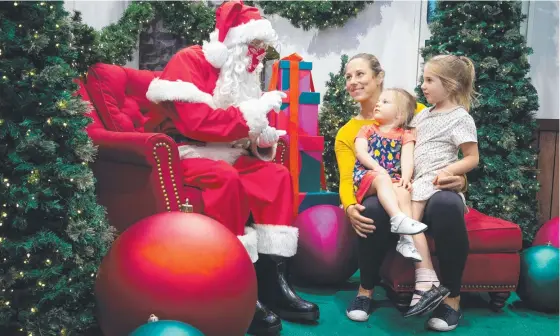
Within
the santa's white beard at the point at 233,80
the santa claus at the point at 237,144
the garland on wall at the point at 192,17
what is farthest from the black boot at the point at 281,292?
the garland on wall at the point at 192,17

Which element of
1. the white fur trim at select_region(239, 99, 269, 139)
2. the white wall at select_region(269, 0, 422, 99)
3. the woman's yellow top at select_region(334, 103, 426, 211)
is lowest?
the woman's yellow top at select_region(334, 103, 426, 211)

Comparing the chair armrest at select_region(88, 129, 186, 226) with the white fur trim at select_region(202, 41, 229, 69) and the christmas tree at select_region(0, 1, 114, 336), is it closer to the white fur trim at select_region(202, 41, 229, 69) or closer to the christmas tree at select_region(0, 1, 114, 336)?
the christmas tree at select_region(0, 1, 114, 336)

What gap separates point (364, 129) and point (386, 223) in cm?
54

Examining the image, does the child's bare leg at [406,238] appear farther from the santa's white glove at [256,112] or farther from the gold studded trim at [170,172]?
the gold studded trim at [170,172]

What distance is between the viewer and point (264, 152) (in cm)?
278

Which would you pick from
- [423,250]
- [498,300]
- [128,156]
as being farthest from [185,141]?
[498,300]

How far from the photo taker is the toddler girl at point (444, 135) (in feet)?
8.58

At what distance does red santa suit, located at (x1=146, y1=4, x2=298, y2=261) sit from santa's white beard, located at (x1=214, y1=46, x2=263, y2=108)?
37mm

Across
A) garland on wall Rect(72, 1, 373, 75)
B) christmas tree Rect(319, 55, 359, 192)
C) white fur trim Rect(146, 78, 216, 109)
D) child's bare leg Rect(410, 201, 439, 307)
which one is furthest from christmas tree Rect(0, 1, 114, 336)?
christmas tree Rect(319, 55, 359, 192)

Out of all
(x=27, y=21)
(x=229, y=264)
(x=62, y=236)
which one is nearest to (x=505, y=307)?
(x=229, y=264)

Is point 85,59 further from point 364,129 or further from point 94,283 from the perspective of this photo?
point 364,129

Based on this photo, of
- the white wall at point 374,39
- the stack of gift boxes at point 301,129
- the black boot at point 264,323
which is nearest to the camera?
the black boot at point 264,323

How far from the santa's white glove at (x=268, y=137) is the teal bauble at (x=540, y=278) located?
1.45 metres

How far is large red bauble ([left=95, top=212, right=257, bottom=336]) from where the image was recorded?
1.85 m
